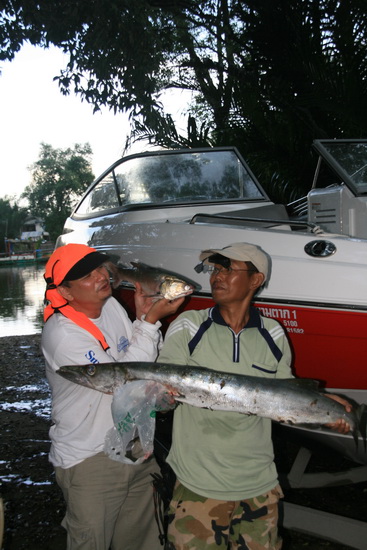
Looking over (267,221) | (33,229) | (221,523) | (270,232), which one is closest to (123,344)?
(221,523)

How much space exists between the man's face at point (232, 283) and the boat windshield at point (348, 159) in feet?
6.71

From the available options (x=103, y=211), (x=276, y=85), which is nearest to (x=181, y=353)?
(x=103, y=211)

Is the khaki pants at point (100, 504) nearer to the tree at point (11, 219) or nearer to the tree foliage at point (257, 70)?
the tree foliage at point (257, 70)

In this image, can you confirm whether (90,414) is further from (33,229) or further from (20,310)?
(33,229)

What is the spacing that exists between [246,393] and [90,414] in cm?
72

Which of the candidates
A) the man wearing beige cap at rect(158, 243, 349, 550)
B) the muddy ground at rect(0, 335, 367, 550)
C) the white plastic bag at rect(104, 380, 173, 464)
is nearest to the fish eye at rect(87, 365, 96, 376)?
the white plastic bag at rect(104, 380, 173, 464)

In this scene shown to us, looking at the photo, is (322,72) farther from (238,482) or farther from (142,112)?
(238,482)

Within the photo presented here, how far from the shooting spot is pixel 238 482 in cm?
205

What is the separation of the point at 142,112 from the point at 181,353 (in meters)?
8.42

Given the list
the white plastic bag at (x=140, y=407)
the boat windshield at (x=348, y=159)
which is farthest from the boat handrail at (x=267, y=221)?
the white plastic bag at (x=140, y=407)

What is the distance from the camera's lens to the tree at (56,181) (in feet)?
229

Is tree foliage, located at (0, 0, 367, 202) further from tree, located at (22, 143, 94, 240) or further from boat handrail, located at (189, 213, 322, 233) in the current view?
tree, located at (22, 143, 94, 240)

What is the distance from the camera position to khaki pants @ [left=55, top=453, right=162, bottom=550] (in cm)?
221

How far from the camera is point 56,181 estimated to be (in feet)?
237
